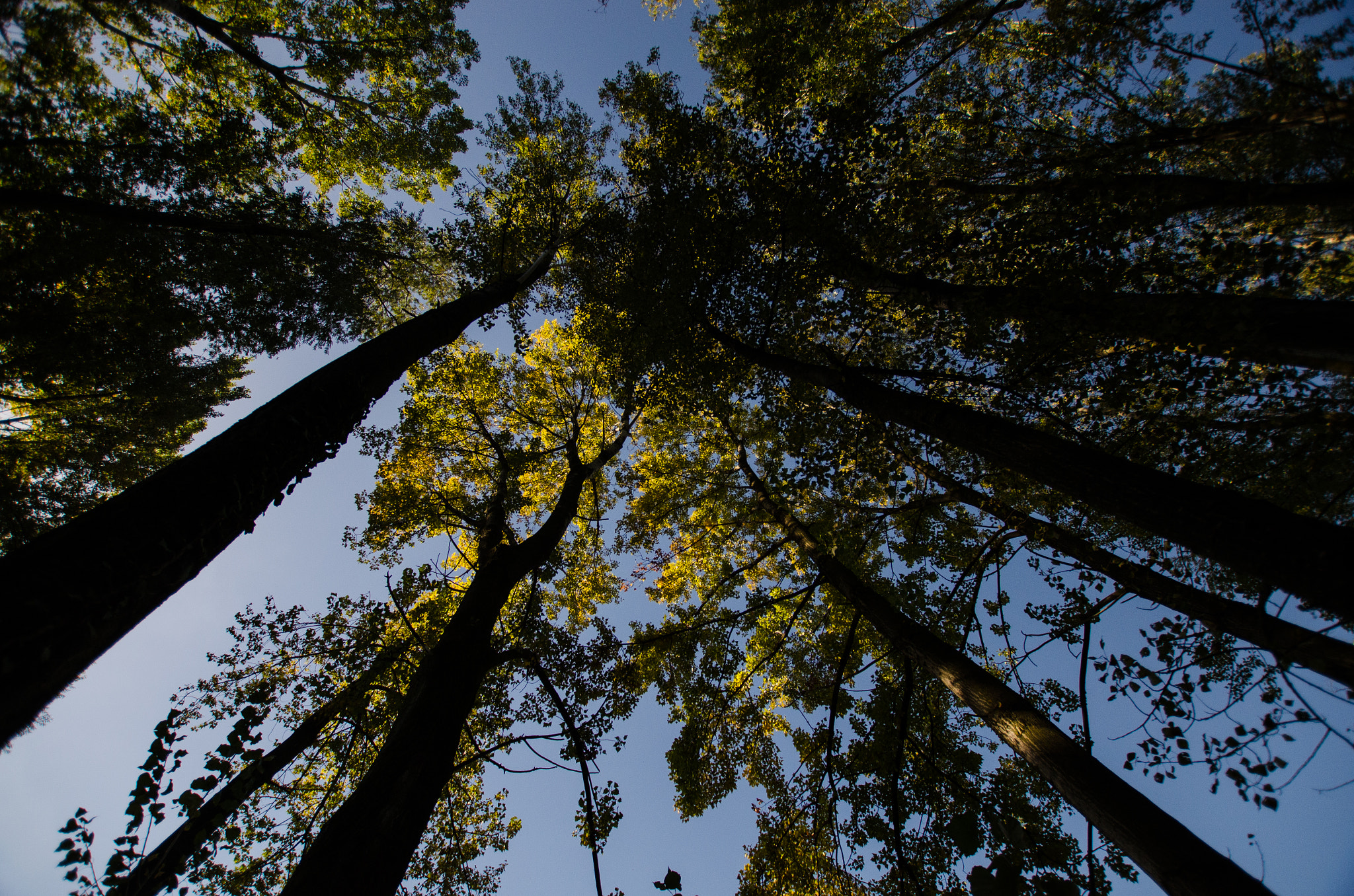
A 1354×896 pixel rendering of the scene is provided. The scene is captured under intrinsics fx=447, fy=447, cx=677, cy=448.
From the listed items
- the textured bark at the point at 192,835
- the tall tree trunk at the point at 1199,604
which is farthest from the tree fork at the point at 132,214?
the tall tree trunk at the point at 1199,604

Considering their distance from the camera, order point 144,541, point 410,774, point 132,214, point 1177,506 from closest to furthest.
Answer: point 144,541 < point 1177,506 < point 410,774 < point 132,214

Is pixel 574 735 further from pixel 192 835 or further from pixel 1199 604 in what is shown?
pixel 1199 604

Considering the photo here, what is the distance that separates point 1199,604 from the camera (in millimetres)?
4695

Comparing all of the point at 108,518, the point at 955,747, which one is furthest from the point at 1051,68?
the point at 108,518

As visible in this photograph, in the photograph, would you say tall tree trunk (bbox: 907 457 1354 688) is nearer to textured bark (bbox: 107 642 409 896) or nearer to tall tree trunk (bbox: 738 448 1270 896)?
tall tree trunk (bbox: 738 448 1270 896)

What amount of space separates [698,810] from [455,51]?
16.2m

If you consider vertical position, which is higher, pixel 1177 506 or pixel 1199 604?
pixel 1199 604

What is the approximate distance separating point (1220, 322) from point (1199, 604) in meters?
3.01

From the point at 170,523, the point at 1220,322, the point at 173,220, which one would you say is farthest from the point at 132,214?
the point at 1220,322

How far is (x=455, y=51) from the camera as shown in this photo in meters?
9.89

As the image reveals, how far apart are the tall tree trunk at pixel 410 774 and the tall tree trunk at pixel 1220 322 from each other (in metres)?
6.75

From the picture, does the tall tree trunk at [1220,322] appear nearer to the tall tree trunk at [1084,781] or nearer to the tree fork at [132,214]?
the tall tree trunk at [1084,781]

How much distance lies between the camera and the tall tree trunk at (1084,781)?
10.0 ft

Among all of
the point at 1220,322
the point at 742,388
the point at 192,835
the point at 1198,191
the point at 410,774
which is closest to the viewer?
the point at 192,835
